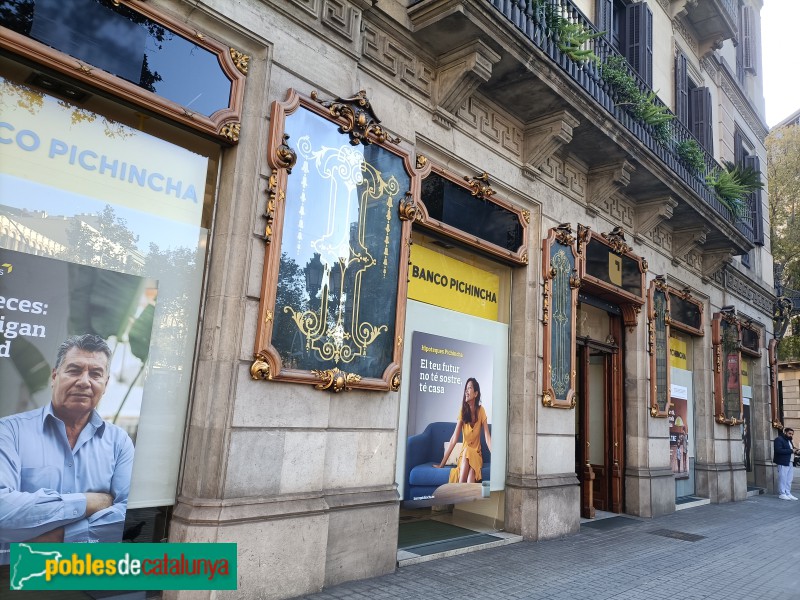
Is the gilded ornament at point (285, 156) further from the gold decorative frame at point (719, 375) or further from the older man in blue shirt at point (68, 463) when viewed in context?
the gold decorative frame at point (719, 375)

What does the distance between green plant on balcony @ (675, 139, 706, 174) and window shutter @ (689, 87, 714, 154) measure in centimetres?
232

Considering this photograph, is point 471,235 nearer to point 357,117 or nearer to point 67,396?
point 357,117

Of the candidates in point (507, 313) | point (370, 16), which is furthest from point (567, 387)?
point (370, 16)

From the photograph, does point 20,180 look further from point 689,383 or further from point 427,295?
point 689,383

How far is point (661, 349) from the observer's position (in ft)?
37.5

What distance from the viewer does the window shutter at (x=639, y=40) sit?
1138 cm

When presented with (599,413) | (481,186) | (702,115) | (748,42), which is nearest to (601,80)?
(481,186)

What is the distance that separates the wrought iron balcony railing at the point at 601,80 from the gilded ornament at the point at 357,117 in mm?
2056

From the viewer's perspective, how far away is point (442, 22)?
20.6 feet

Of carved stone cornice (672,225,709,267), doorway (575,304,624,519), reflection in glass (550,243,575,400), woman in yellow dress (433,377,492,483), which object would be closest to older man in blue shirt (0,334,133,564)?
woman in yellow dress (433,377,492,483)

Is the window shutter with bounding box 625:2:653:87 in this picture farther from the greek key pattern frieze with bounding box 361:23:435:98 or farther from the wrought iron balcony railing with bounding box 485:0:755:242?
the greek key pattern frieze with bounding box 361:23:435:98

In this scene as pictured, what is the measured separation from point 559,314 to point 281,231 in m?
4.90

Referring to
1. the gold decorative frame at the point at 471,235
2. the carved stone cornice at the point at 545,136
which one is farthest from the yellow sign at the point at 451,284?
the carved stone cornice at the point at 545,136

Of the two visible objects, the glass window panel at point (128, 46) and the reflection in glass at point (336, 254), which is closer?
the glass window panel at point (128, 46)
